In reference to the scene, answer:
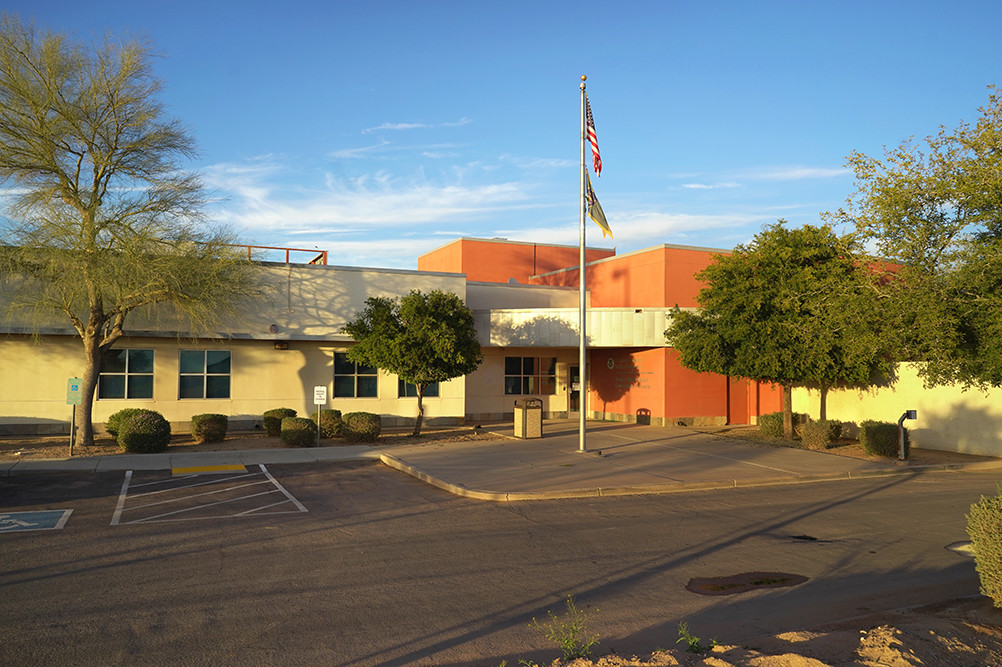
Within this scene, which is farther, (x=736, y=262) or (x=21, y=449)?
(x=736, y=262)

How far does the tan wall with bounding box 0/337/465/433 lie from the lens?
2242cm

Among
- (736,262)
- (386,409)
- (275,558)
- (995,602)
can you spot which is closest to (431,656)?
(275,558)

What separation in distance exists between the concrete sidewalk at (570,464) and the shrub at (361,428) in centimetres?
87

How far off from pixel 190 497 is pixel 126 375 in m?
11.6

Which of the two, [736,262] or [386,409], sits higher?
[736,262]

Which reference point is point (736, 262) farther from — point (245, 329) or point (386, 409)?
point (245, 329)

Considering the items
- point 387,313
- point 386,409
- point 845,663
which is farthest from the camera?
point 386,409

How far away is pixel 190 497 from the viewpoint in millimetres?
13859

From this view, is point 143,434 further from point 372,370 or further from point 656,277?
point 656,277

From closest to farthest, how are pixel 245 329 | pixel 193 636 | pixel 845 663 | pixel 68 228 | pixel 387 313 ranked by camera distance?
pixel 845 663
pixel 193 636
pixel 68 228
pixel 387 313
pixel 245 329

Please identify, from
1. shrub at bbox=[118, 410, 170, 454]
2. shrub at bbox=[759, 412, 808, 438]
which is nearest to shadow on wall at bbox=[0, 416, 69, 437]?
shrub at bbox=[118, 410, 170, 454]

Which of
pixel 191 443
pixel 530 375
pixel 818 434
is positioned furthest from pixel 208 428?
pixel 818 434

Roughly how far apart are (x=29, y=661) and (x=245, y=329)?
18739 millimetres

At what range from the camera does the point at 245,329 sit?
24000mm
